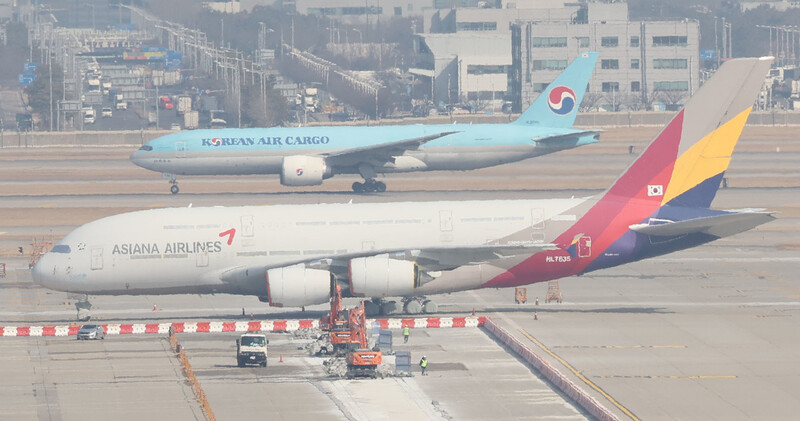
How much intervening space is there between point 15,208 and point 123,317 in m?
39.9

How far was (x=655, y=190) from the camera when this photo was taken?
52.9m

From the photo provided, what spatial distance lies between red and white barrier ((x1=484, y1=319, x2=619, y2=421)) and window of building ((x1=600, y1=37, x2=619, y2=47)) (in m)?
147

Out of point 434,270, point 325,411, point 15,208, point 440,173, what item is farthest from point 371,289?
point 440,173

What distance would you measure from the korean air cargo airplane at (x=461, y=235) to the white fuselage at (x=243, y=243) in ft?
0.13

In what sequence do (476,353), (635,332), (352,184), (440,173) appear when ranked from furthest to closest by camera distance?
(440,173) → (352,184) → (635,332) → (476,353)

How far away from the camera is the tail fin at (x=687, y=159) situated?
2057 inches

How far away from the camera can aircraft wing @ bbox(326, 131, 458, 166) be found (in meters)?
95.5

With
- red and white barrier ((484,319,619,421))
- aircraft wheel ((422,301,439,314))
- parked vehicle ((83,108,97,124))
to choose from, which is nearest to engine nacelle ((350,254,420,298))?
aircraft wheel ((422,301,439,314))

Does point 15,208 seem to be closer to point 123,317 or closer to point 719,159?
point 123,317

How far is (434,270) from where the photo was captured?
171 feet

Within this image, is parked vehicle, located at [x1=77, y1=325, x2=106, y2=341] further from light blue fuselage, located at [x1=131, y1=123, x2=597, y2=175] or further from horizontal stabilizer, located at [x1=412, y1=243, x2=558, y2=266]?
light blue fuselage, located at [x1=131, y1=123, x2=597, y2=175]

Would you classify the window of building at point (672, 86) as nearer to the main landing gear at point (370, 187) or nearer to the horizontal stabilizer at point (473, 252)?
the main landing gear at point (370, 187)

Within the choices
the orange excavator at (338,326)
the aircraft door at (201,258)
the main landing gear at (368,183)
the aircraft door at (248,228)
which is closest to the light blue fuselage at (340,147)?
the main landing gear at (368,183)

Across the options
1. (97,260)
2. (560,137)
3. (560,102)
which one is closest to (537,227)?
(97,260)
